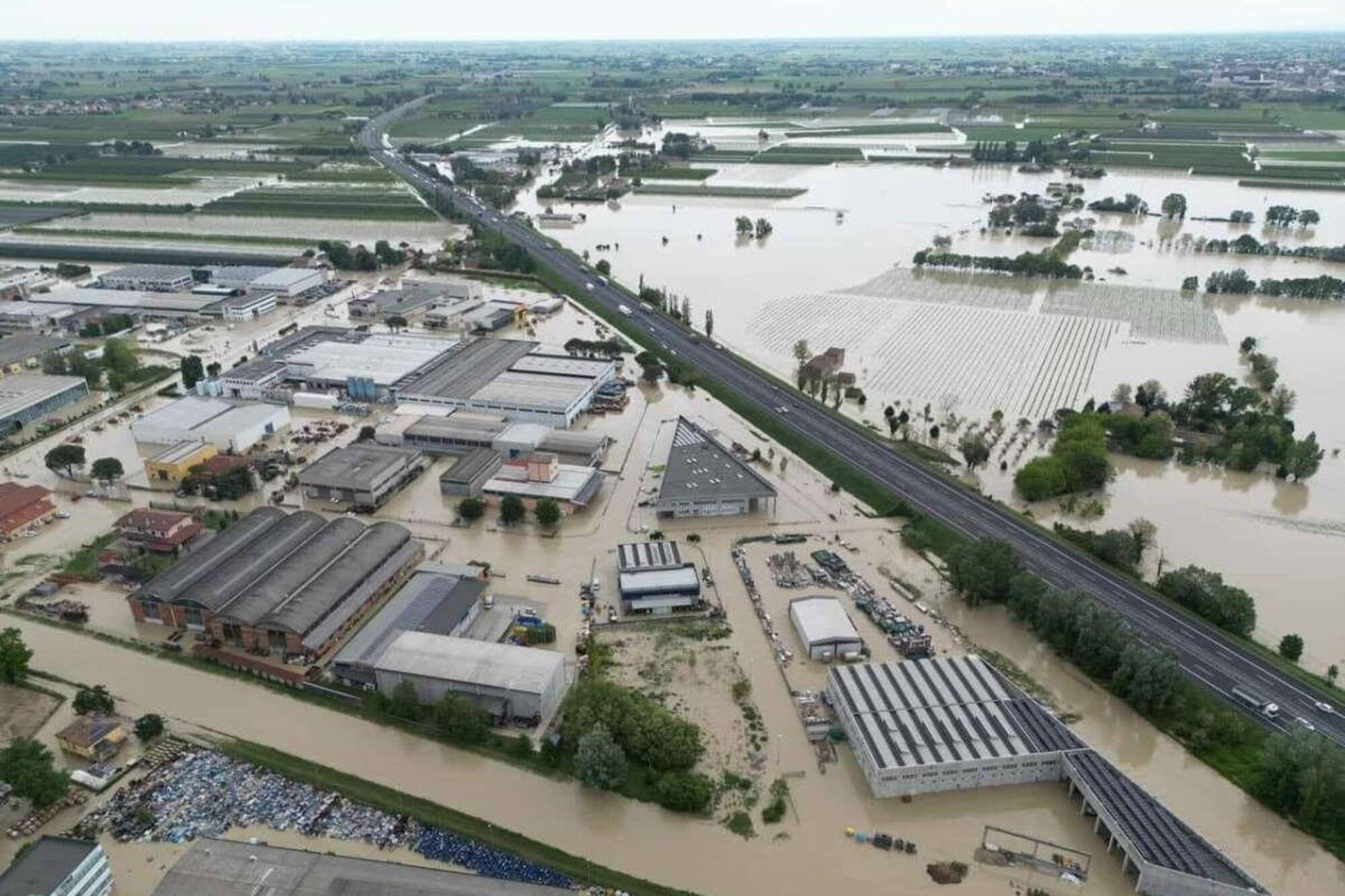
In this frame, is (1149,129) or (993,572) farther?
(1149,129)

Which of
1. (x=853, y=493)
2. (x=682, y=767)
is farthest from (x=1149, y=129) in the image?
(x=682, y=767)

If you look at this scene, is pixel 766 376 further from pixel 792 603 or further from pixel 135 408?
pixel 135 408

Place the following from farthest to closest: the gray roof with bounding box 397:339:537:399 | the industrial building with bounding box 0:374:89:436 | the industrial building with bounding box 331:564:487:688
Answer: the gray roof with bounding box 397:339:537:399, the industrial building with bounding box 0:374:89:436, the industrial building with bounding box 331:564:487:688

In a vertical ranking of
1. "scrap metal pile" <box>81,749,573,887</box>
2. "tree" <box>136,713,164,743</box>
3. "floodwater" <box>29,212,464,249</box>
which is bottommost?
"scrap metal pile" <box>81,749,573,887</box>

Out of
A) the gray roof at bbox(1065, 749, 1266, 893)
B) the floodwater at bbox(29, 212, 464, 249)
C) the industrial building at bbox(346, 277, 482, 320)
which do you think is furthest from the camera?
the floodwater at bbox(29, 212, 464, 249)

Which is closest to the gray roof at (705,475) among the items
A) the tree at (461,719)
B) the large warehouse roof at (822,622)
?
the large warehouse roof at (822,622)

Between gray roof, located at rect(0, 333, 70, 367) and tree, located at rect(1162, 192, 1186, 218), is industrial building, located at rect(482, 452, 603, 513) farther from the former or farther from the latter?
tree, located at rect(1162, 192, 1186, 218)

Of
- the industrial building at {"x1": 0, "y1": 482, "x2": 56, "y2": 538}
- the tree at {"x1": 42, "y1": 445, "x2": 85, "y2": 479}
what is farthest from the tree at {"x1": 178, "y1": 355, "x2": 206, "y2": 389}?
the industrial building at {"x1": 0, "y1": 482, "x2": 56, "y2": 538}
